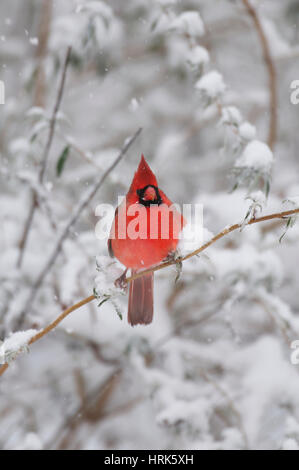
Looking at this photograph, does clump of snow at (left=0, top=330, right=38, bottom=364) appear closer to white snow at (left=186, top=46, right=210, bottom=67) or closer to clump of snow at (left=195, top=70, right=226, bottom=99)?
clump of snow at (left=195, top=70, right=226, bottom=99)

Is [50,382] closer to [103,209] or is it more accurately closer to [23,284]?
[23,284]

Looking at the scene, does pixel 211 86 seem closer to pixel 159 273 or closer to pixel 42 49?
pixel 159 273

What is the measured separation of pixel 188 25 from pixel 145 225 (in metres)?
0.76

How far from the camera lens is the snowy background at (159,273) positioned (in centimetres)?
163

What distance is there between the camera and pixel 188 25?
1.48 m

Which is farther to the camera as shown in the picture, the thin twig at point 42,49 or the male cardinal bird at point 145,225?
the thin twig at point 42,49

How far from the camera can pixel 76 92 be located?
3990mm

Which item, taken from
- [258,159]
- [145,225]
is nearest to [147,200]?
[145,225]

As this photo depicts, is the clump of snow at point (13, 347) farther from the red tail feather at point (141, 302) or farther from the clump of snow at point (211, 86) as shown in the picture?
the clump of snow at point (211, 86)

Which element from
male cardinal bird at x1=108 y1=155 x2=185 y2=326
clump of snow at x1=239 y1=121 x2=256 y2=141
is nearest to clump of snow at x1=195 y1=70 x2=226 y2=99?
clump of snow at x1=239 y1=121 x2=256 y2=141

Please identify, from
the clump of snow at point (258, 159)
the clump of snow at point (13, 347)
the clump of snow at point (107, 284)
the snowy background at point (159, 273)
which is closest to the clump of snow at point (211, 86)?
the snowy background at point (159, 273)

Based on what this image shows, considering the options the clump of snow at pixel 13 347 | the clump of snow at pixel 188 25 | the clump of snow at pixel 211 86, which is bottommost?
the clump of snow at pixel 13 347

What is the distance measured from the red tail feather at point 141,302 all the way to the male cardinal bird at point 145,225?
0.16 metres

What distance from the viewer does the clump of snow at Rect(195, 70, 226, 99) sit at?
135 cm
